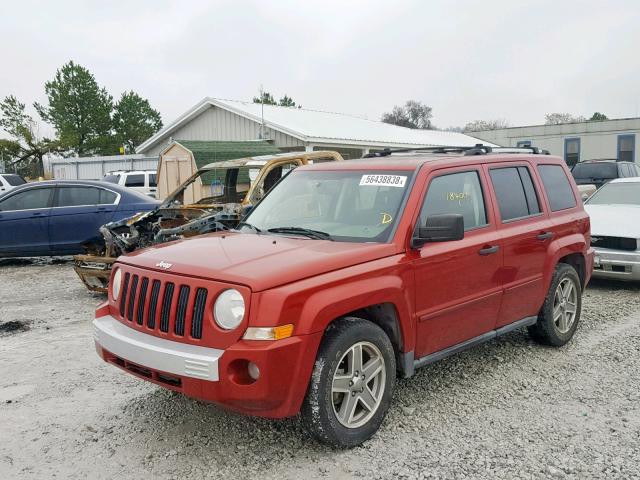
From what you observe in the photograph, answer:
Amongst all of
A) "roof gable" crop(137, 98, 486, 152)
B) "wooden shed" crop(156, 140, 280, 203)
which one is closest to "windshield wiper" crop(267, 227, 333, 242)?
"wooden shed" crop(156, 140, 280, 203)

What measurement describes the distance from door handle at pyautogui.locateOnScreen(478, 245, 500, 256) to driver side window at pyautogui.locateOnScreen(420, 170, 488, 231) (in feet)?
0.62

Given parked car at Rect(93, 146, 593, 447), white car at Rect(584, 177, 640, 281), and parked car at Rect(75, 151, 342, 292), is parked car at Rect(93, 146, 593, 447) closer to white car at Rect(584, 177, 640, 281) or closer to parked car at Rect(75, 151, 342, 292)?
parked car at Rect(75, 151, 342, 292)

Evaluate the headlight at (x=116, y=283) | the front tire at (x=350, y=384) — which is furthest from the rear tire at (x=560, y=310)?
the headlight at (x=116, y=283)

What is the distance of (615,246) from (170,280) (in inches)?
263

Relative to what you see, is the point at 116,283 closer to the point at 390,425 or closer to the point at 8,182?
the point at 390,425

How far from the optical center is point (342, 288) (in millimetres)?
3527

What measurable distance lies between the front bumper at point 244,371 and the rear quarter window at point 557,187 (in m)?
3.19

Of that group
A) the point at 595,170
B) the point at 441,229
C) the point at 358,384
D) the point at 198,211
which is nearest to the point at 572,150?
the point at 595,170

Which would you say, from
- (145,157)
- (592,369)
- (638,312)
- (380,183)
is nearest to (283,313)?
(380,183)

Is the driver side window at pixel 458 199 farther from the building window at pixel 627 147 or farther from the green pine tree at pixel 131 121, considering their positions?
A: the green pine tree at pixel 131 121

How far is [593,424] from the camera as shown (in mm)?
3994

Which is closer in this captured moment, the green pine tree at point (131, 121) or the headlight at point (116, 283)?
the headlight at point (116, 283)

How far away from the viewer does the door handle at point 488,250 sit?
14.7 feet

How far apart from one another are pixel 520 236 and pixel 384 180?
1358 mm
